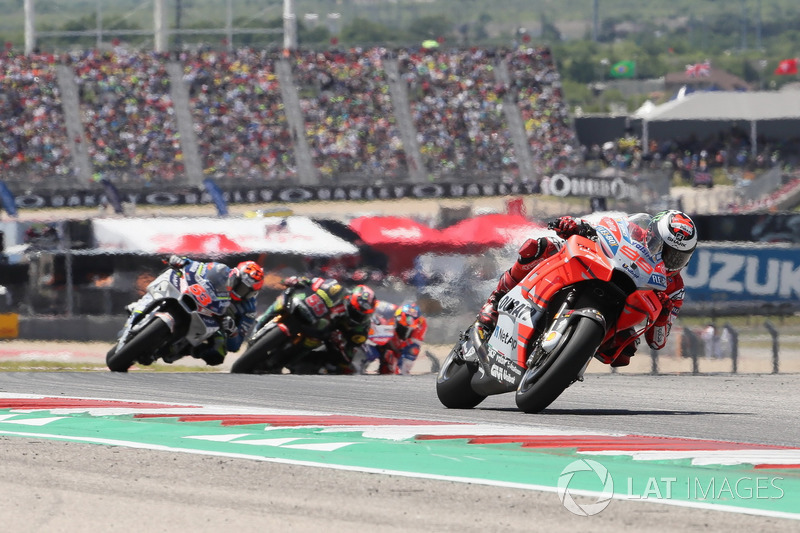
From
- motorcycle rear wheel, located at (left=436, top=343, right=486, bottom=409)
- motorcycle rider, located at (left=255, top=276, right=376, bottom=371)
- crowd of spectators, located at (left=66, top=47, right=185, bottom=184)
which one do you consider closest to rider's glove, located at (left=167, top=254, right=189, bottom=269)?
→ motorcycle rider, located at (left=255, top=276, right=376, bottom=371)

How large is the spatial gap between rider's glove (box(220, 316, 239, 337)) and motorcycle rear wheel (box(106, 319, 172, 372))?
0.78 m

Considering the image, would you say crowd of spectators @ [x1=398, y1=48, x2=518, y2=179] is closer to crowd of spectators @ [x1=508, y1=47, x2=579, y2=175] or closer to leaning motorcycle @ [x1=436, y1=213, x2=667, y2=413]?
crowd of spectators @ [x1=508, y1=47, x2=579, y2=175]

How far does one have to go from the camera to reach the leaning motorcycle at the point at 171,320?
12109 millimetres

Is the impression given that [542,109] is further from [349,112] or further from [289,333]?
[289,333]

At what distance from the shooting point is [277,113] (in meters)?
49.6

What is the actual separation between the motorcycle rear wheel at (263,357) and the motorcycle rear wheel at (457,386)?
4.82 meters

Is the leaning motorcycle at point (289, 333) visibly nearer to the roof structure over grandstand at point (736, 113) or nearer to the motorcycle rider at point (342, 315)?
the motorcycle rider at point (342, 315)

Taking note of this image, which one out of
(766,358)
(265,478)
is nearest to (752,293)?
(766,358)

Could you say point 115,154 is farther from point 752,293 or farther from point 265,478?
point 265,478

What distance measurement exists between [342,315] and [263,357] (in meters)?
0.97

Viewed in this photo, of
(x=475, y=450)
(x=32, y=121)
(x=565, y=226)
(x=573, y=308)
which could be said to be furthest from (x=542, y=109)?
(x=475, y=450)

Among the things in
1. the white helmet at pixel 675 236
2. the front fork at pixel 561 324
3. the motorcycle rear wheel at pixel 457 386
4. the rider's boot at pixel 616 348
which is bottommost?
the motorcycle rear wheel at pixel 457 386

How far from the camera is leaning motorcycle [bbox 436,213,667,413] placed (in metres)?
7.01

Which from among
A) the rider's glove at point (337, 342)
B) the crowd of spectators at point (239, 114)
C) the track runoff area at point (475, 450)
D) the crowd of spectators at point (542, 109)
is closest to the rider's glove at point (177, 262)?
the rider's glove at point (337, 342)
